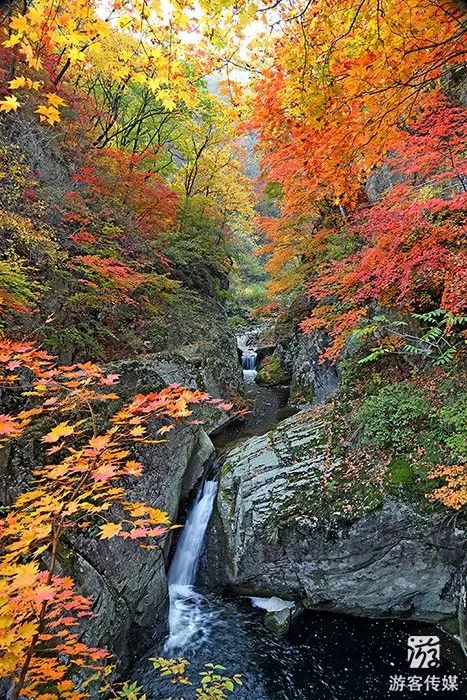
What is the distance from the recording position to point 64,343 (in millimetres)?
8227

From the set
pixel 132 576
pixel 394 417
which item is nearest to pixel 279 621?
pixel 132 576

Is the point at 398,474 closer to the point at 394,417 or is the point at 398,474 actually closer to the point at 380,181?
the point at 394,417

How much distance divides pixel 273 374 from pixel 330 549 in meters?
10.8

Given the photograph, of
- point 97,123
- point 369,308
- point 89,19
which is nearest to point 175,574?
point 369,308

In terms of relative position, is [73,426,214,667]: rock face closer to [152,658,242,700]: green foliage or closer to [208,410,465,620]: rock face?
[152,658,242,700]: green foliage

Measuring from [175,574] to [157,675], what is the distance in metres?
1.99

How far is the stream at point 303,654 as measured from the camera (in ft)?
16.5

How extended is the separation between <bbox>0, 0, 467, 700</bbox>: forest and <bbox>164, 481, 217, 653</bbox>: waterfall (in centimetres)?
4

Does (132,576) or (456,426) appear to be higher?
(456,426)

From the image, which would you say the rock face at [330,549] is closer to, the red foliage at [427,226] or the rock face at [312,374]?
the red foliage at [427,226]

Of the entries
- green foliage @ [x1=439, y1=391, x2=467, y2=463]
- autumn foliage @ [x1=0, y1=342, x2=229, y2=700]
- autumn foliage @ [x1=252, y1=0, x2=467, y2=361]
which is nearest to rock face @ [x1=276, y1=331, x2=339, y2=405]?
autumn foliage @ [x1=252, y1=0, x2=467, y2=361]

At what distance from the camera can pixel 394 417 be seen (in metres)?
6.76

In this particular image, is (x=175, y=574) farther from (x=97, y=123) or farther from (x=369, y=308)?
(x=97, y=123)

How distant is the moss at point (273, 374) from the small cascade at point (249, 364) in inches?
26.3
